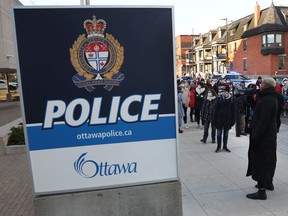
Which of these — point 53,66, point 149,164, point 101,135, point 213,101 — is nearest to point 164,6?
point 53,66

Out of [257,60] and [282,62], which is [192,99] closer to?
[282,62]

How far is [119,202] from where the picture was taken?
3018mm

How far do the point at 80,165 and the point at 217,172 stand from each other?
12.0 feet

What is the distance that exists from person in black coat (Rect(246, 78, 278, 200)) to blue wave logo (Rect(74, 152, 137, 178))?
86.4 inches

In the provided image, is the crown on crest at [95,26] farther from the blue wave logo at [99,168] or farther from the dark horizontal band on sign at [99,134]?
the blue wave logo at [99,168]

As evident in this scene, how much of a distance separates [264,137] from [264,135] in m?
0.03

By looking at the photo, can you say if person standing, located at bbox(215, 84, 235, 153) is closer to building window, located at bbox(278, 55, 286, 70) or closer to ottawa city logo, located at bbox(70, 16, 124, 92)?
ottawa city logo, located at bbox(70, 16, 124, 92)

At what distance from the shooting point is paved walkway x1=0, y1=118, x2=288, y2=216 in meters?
4.25

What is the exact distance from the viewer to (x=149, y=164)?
3086 mm

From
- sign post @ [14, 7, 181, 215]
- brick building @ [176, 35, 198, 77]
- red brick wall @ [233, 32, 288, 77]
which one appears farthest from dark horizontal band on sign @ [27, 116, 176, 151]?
brick building @ [176, 35, 198, 77]

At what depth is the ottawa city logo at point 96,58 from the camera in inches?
107

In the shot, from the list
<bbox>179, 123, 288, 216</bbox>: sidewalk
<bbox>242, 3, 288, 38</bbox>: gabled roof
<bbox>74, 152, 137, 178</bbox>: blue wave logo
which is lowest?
<bbox>179, 123, 288, 216</bbox>: sidewalk

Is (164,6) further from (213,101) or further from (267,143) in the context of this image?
(213,101)

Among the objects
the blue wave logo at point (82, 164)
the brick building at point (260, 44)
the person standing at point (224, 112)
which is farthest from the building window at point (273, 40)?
the blue wave logo at point (82, 164)
